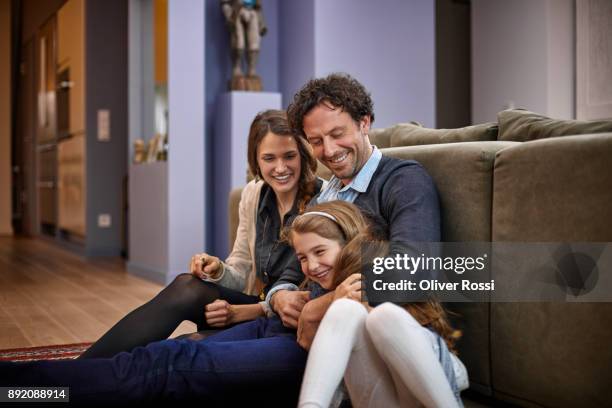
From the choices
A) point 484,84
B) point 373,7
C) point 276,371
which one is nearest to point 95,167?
point 373,7

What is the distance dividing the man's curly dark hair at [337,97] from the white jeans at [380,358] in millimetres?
502

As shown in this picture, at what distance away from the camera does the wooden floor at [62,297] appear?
317cm

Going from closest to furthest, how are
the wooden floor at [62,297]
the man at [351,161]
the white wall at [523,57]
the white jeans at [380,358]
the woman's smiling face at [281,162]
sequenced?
the white jeans at [380,358] → the man at [351,161] → the woman's smiling face at [281,162] → the wooden floor at [62,297] → the white wall at [523,57]

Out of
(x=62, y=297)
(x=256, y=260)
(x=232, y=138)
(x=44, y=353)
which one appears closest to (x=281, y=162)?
(x=256, y=260)

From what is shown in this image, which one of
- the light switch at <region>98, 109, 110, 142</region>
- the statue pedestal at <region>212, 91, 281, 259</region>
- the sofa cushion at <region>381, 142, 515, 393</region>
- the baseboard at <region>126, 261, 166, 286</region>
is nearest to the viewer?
the sofa cushion at <region>381, 142, 515, 393</region>

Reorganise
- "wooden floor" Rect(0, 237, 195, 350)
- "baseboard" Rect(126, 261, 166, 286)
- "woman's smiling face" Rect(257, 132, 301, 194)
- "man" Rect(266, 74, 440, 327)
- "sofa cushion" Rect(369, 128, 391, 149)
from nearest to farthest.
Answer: "man" Rect(266, 74, 440, 327), "woman's smiling face" Rect(257, 132, 301, 194), "sofa cushion" Rect(369, 128, 391, 149), "wooden floor" Rect(0, 237, 195, 350), "baseboard" Rect(126, 261, 166, 286)

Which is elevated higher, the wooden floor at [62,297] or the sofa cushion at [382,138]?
the sofa cushion at [382,138]

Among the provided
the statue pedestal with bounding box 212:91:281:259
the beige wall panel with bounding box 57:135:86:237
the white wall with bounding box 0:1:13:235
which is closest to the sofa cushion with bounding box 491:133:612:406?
the statue pedestal with bounding box 212:91:281:259

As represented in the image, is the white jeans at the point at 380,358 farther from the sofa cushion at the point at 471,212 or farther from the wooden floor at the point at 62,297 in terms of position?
the wooden floor at the point at 62,297

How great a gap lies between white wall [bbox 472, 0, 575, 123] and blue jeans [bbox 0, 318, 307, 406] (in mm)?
4378

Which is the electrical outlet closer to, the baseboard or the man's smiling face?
the baseboard

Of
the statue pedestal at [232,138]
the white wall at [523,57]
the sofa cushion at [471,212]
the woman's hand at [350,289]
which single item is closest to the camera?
the woman's hand at [350,289]

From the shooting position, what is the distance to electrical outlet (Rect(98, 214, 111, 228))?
669cm

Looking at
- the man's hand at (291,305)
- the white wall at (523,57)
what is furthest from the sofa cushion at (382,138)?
the white wall at (523,57)
